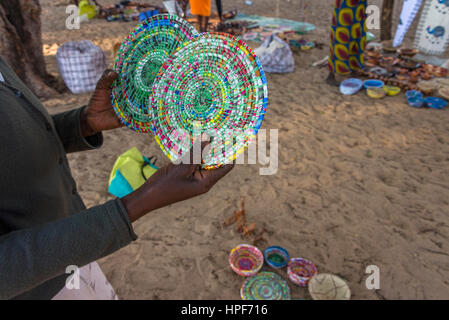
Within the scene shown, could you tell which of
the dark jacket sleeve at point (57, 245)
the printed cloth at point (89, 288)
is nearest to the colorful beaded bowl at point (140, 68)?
the dark jacket sleeve at point (57, 245)

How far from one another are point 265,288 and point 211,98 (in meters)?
1.56

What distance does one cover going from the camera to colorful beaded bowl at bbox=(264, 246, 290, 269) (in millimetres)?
2261

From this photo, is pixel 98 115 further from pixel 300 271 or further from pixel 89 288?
pixel 300 271

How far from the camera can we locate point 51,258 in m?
0.78

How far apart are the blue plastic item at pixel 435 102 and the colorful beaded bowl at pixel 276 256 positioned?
3318 mm

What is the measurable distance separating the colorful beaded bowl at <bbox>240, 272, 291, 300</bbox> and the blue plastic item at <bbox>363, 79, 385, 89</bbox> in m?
3.65

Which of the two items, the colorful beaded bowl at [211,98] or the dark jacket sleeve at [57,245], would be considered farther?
the colorful beaded bowl at [211,98]

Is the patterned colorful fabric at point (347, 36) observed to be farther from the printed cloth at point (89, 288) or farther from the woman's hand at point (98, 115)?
the printed cloth at point (89, 288)

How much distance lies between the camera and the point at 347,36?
4.52 m

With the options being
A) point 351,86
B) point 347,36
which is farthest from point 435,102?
point 347,36

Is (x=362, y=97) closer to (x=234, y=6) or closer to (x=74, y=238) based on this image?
(x=74, y=238)

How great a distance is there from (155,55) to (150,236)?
5.73 ft

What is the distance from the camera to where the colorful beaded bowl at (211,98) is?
1028 millimetres

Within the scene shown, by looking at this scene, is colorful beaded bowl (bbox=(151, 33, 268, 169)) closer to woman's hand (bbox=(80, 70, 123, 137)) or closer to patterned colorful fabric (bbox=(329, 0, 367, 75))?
woman's hand (bbox=(80, 70, 123, 137))
